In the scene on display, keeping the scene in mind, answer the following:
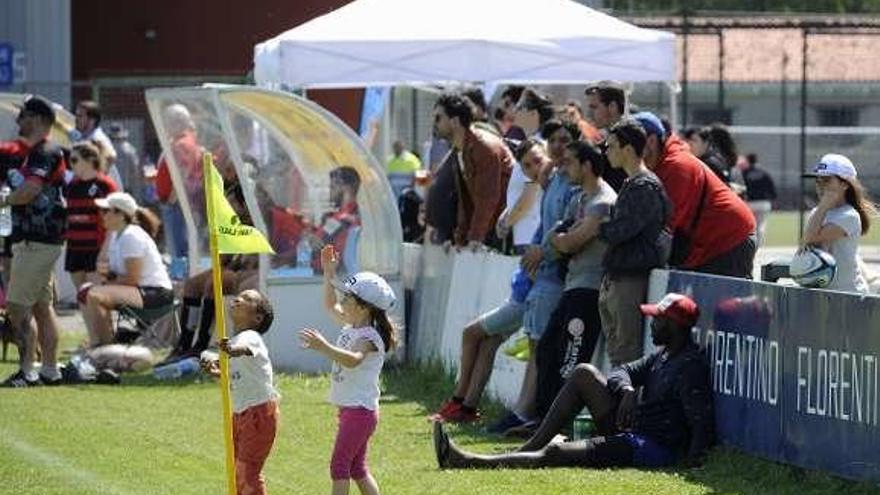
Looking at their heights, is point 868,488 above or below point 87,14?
below

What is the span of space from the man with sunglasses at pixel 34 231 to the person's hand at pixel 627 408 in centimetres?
598

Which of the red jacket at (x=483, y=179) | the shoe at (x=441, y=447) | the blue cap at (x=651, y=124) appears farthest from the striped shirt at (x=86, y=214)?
the shoe at (x=441, y=447)

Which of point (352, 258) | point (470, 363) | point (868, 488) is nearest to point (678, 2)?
point (352, 258)

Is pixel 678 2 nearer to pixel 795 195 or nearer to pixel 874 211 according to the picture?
pixel 795 195

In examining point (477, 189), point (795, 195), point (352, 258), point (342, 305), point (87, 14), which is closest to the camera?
point (342, 305)

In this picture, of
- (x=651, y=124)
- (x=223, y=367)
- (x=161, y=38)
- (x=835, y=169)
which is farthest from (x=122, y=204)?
(x=161, y=38)

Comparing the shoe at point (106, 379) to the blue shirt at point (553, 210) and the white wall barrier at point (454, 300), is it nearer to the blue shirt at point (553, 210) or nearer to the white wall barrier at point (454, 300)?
the white wall barrier at point (454, 300)

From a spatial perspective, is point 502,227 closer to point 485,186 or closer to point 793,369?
point 485,186

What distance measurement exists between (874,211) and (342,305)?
359cm

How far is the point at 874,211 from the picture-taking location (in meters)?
12.1

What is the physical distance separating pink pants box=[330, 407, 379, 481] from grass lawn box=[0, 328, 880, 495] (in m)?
1.18

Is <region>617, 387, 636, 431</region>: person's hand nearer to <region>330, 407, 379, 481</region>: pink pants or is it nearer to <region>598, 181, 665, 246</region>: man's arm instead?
<region>598, 181, 665, 246</region>: man's arm

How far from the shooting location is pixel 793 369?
36.7ft

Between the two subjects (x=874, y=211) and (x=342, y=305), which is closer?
(x=342, y=305)
